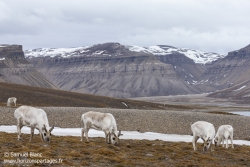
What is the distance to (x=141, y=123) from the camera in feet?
152

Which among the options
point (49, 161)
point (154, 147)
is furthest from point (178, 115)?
point (49, 161)

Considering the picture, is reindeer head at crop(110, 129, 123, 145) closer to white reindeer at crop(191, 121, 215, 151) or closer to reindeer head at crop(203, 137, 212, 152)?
white reindeer at crop(191, 121, 215, 151)

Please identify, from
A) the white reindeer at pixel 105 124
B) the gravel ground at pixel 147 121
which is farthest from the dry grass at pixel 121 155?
the gravel ground at pixel 147 121

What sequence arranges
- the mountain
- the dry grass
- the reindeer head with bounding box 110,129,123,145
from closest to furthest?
the dry grass
the reindeer head with bounding box 110,129,123,145
the mountain

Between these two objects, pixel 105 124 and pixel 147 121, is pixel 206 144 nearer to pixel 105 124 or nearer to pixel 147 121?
pixel 105 124

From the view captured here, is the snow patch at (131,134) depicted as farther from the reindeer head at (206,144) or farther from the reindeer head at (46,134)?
the reindeer head at (46,134)

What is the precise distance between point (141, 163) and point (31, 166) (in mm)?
5136

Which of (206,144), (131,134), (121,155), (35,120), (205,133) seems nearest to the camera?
(121,155)

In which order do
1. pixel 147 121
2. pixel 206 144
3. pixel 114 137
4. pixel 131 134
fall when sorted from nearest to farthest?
pixel 206 144
pixel 114 137
pixel 131 134
pixel 147 121

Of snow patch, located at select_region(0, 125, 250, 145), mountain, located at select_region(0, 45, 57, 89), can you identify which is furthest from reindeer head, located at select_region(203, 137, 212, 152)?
mountain, located at select_region(0, 45, 57, 89)

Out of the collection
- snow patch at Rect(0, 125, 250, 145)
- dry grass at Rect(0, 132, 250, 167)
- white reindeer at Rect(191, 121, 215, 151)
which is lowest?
→ snow patch at Rect(0, 125, 250, 145)

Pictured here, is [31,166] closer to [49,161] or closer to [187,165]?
[49,161]

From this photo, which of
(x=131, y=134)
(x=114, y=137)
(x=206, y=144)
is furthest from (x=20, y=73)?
(x=206, y=144)

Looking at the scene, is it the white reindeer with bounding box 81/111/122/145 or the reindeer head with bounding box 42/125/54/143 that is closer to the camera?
the reindeer head with bounding box 42/125/54/143
